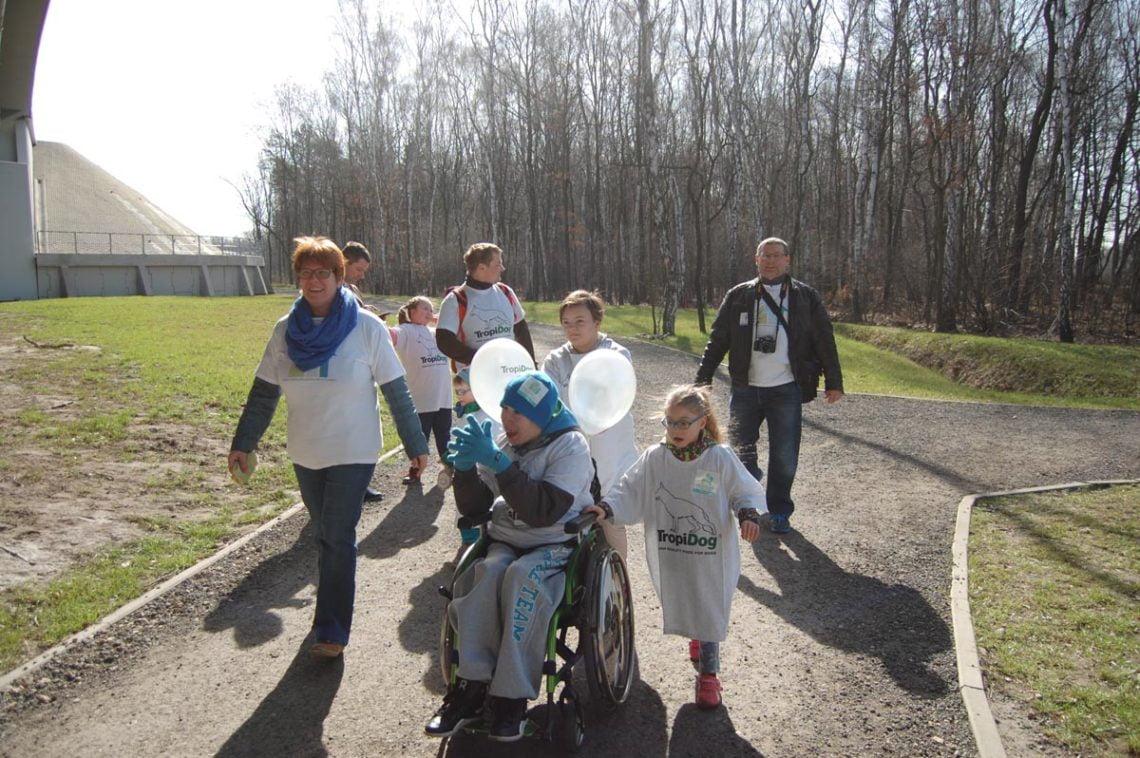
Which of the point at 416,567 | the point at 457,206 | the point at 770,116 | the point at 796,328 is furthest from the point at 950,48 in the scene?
the point at 457,206

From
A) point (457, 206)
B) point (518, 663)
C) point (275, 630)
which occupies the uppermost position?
point (457, 206)

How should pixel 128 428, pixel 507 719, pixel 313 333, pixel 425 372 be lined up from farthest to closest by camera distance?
pixel 128 428
pixel 425 372
pixel 313 333
pixel 507 719

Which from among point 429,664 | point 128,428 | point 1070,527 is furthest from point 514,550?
point 128,428

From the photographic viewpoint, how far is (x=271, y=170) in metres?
64.2

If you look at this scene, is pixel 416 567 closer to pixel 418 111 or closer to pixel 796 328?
pixel 796 328

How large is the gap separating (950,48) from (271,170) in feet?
185

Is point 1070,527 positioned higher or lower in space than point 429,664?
higher

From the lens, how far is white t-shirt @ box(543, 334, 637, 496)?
13.9ft

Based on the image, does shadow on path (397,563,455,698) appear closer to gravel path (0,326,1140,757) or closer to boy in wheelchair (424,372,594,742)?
gravel path (0,326,1140,757)

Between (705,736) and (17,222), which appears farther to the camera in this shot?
(17,222)

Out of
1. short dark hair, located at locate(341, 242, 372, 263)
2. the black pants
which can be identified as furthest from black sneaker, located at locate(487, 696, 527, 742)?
short dark hair, located at locate(341, 242, 372, 263)

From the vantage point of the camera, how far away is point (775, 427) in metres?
5.88

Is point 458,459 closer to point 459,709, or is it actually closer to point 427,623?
point 459,709

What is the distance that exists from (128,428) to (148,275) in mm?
31656
